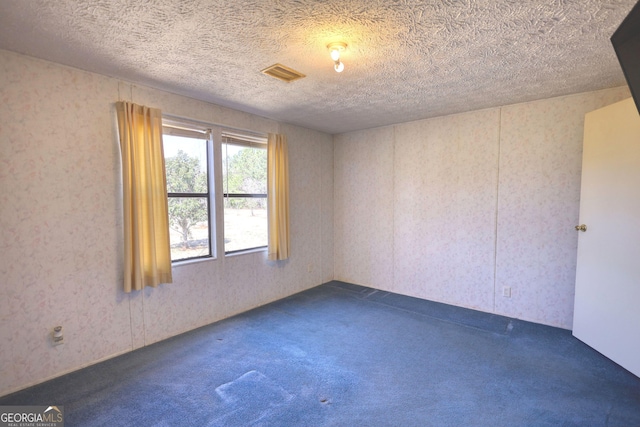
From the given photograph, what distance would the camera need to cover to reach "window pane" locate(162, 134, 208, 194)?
2.99 m

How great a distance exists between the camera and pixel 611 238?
2.51 meters

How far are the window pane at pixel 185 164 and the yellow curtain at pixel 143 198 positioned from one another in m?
0.22

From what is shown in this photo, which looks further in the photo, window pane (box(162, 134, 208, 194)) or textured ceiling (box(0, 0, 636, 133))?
window pane (box(162, 134, 208, 194))

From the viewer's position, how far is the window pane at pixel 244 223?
3.51m

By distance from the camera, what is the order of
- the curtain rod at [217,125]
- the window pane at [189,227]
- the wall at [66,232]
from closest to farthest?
the wall at [66,232] → the curtain rod at [217,125] → the window pane at [189,227]

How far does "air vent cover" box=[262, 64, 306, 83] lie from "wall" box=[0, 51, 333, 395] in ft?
3.69

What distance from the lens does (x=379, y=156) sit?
4.45 m

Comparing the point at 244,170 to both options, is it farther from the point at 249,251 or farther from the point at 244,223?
the point at 249,251

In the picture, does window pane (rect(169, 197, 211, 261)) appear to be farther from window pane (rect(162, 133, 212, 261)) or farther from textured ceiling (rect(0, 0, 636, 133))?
textured ceiling (rect(0, 0, 636, 133))

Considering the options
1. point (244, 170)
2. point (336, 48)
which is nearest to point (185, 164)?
point (244, 170)

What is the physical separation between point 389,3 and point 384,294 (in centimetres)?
363

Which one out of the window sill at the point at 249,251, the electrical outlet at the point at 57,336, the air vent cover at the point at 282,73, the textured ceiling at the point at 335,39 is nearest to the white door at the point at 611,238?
the textured ceiling at the point at 335,39

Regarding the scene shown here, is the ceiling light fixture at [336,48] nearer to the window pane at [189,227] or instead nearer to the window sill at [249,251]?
the window pane at [189,227]

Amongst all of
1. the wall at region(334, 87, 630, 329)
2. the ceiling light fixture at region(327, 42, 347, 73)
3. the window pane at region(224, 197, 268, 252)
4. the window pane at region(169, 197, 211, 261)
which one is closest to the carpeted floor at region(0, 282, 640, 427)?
the wall at region(334, 87, 630, 329)
